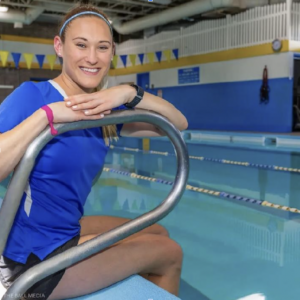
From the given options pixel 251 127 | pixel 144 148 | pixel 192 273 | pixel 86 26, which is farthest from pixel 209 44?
pixel 86 26

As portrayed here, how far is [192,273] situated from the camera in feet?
8.54

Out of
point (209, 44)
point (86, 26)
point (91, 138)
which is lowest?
point (91, 138)

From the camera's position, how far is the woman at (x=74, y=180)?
3.52 ft

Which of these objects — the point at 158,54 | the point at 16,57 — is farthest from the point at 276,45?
the point at 16,57

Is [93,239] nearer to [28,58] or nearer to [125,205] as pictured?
[125,205]

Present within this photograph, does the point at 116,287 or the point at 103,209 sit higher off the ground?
the point at 116,287

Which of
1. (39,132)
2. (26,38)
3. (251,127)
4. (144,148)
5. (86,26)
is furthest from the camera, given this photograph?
(26,38)

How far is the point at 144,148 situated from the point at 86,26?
821 centimetres

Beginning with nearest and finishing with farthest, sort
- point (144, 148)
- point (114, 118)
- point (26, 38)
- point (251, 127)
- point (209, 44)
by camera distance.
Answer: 1. point (114, 118)
2. point (144, 148)
3. point (251, 127)
4. point (209, 44)
5. point (26, 38)

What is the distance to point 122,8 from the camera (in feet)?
45.3

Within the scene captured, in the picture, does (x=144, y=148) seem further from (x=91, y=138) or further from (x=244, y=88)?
(x=91, y=138)

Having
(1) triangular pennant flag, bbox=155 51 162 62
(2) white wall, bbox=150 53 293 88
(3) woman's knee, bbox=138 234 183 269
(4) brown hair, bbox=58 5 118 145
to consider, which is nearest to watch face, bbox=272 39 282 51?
(2) white wall, bbox=150 53 293 88

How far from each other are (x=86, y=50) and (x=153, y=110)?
11.7 inches

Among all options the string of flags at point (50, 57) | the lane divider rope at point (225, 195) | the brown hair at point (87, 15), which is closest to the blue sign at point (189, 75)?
the string of flags at point (50, 57)
